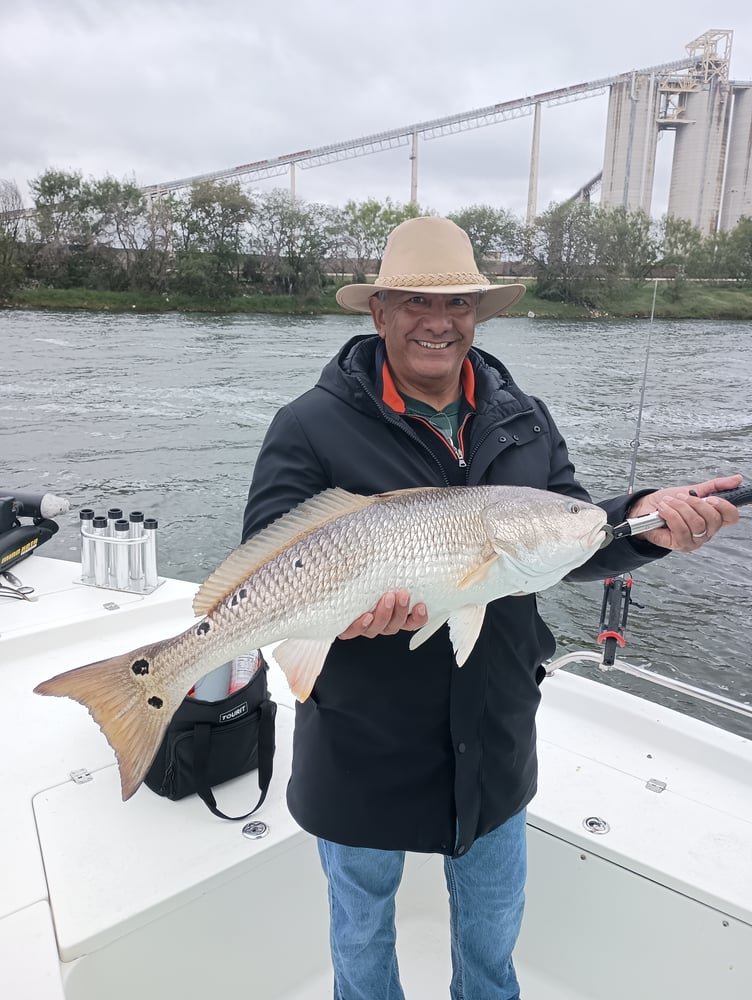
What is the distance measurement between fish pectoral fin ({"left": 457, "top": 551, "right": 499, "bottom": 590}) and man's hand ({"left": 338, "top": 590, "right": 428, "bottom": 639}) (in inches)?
5.0

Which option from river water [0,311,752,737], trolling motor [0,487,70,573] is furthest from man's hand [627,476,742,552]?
river water [0,311,752,737]

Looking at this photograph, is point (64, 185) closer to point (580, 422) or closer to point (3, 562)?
point (580, 422)

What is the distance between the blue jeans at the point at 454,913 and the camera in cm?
191

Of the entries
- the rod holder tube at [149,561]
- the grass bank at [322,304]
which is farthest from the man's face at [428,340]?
the grass bank at [322,304]

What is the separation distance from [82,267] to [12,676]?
4557cm

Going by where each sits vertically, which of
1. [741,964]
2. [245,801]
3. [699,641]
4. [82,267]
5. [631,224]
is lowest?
[699,641]

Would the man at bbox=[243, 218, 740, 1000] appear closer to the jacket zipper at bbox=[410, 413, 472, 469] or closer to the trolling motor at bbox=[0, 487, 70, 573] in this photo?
the jacket zipper at bbox=[410, 413, 472, 469]

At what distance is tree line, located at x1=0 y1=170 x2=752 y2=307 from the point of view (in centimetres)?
4347

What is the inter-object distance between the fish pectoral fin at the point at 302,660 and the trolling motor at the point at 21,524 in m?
2.83

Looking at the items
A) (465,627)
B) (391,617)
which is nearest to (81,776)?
(391,617)

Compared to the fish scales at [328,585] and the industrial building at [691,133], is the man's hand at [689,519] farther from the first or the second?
the industrial building at [691,133]

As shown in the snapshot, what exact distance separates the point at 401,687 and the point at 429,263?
116 cm

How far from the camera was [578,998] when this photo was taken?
8.40 feet

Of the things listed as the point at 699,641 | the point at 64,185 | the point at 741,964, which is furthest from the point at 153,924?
the point at 64,185
